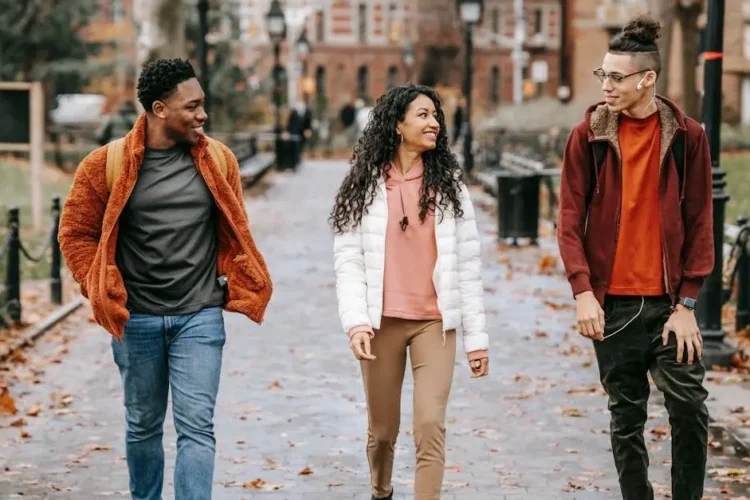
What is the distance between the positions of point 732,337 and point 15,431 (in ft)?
19.0

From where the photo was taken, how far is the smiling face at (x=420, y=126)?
238 inches

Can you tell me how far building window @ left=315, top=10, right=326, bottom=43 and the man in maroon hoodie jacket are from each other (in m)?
104

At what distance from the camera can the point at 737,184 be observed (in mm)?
28578

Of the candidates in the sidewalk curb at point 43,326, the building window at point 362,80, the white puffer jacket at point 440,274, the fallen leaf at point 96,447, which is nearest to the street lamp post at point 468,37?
the sidewalk curb at point 43,326

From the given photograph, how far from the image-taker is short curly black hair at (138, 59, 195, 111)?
584 cm

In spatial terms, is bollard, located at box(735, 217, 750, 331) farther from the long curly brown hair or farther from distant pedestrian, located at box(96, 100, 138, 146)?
distant pedestrian, located at box(96, 100, 138, 146)

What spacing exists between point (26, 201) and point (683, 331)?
69.9ft

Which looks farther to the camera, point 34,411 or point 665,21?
point 665,21

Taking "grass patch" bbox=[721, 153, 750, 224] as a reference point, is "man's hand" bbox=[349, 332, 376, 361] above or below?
above

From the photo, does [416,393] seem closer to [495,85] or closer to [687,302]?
[687,302]

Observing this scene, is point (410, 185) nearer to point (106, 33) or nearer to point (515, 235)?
point (515, 235)

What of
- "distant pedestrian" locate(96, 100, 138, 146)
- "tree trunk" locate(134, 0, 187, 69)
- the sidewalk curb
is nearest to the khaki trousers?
the sidewalk curb

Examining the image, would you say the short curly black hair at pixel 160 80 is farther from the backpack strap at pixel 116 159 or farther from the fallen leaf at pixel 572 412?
the fallen leaf at pixel 572 412

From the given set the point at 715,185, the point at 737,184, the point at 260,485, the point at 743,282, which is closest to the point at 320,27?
the point at 737,184
